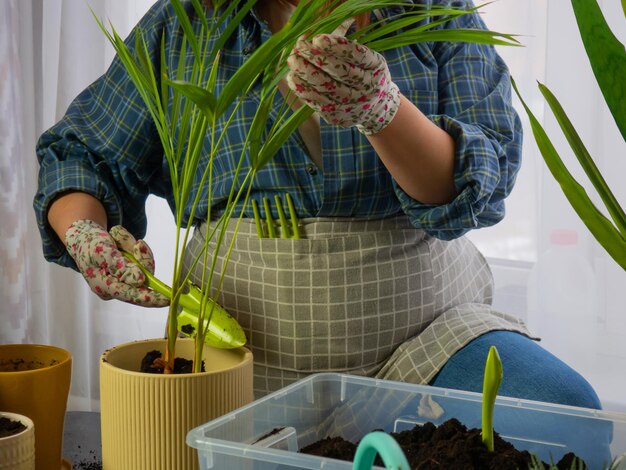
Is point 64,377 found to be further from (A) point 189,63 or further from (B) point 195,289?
(A) point 189,63

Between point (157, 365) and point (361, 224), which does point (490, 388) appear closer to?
point (157, 365)

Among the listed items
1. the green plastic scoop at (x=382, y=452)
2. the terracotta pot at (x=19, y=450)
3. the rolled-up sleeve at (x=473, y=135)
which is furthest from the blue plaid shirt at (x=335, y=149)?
the green plastic scoop at (x=382, y=452)

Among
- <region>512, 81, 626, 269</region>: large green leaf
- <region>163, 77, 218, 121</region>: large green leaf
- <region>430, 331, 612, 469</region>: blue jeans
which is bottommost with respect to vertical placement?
<region>430, 331, 612, 469</region>: blue jeans

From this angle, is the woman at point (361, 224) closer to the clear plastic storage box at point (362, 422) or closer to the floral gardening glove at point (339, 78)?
the floral gardening glove at point (339, 78)

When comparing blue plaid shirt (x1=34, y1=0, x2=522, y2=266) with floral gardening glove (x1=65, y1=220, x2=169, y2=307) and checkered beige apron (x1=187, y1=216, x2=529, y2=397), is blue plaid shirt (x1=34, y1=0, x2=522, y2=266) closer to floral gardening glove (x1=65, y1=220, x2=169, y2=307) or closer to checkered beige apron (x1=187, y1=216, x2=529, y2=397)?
checkered beige apron (x1=187, y1=216, x2=529, y2=397)

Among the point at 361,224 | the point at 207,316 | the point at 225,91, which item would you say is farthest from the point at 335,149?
the point at 225,91

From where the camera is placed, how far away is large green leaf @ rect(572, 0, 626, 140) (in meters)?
0.46

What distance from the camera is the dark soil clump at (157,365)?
0.75 metres

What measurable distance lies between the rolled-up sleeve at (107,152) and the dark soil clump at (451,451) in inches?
22.0

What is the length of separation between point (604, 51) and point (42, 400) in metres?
0.57

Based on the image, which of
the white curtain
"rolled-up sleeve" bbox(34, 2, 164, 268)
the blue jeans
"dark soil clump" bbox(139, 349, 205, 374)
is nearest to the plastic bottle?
the white curtain

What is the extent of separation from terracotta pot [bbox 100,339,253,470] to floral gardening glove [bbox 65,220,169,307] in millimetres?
119

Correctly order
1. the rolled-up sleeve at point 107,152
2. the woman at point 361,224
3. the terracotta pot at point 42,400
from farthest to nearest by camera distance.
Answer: the rolled-up sleeve at point 107,152 → the woman at point 361,224 → the terracotta pot at point 42,400

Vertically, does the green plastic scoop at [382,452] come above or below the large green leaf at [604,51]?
below
